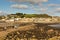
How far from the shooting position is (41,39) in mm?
43062

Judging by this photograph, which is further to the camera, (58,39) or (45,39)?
(45,39)

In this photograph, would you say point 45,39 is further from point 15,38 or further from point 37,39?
point 15,38

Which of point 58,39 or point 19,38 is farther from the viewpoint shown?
point 19,38

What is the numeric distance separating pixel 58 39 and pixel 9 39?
426 inches

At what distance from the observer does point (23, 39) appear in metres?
41.9

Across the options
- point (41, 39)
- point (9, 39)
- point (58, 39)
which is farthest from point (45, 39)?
point (9, 39)

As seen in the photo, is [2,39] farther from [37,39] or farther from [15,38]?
[37,39]

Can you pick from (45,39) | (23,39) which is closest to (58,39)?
(45,39)

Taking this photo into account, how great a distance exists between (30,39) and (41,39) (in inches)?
108

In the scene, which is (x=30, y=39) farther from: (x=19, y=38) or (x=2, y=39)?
(x=2, y=39)

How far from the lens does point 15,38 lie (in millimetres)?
42938

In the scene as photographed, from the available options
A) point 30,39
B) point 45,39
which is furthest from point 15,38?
point 45,39

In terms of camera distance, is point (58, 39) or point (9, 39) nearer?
point (58, 39)

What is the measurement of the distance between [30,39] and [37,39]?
162cm
